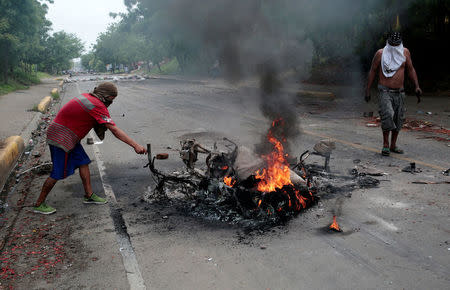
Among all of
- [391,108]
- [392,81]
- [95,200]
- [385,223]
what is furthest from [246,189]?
[392,81]

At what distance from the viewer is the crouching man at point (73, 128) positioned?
3.82 m

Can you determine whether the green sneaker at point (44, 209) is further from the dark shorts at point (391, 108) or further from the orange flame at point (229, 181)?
the dark shorts at point (391, 108)

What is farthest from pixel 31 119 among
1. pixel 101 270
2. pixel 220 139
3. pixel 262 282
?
pixel 262 282

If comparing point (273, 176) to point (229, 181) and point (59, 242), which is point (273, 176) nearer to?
point (229, 181)

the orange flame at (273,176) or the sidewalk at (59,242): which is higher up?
the orange flame at (273,176)

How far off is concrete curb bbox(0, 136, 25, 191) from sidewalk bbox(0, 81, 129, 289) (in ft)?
0.78

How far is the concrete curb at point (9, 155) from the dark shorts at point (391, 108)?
5631 millimetres

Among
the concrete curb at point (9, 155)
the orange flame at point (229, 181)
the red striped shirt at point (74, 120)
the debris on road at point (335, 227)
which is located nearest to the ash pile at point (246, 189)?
the orange flame at point (229, 181)

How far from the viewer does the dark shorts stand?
230 inches

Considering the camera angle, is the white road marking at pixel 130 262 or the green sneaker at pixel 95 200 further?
the green sneaker at pixel 95 200

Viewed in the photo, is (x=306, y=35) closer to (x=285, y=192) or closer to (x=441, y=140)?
(x=285, y=192)

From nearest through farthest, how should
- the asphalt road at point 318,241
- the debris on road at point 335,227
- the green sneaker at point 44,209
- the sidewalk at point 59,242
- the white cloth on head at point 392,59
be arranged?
the asphalt road at point 318,241
the sidewalk at point 59,242
the debris on road at point 335,227
the green sneaker at point 44,209
the white cloth on head at point 392,59

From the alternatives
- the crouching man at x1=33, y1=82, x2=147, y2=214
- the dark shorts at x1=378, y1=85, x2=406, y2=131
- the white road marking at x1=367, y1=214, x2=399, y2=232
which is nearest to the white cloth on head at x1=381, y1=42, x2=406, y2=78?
the dark shorts at x1=378, y1=85, x2=406, y2=131

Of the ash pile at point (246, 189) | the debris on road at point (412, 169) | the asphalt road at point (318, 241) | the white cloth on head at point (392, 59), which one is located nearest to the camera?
the asphalt road at point (318, 241)
